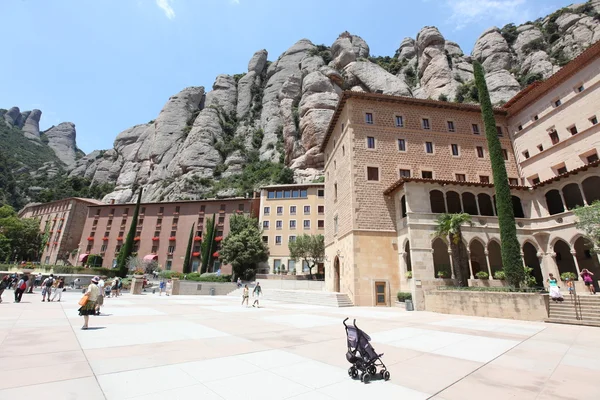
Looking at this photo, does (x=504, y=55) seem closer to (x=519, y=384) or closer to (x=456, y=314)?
(x=456, y=314)

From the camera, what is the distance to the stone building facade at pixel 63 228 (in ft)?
205

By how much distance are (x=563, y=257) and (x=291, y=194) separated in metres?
37.2

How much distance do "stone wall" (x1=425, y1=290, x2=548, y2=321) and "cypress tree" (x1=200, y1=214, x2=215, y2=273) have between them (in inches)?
1577

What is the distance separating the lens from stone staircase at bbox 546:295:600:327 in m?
13.4

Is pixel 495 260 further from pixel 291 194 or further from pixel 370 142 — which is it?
pixel 291 194

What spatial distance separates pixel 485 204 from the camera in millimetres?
25578

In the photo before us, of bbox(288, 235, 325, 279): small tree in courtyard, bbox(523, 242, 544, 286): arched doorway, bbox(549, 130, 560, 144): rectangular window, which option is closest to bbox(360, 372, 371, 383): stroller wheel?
bbox(523, 242, 544, 286): arched doorway

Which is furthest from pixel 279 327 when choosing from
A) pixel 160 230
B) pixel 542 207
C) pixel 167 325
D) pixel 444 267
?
pixel 160 230

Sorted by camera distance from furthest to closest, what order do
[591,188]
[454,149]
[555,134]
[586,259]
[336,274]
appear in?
[336,274] < [454,149] < [555,134] < [586,259] < [591,188]

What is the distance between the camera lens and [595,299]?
46.1 feet

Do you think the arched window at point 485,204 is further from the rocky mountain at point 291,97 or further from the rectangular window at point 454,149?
the rocky mountain at point 291,97

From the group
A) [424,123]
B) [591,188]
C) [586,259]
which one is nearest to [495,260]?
[586,259]

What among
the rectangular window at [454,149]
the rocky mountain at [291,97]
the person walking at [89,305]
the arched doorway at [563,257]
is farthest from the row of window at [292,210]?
the person walking at [89,305]

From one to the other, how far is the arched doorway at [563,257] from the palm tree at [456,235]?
9.69 meters
